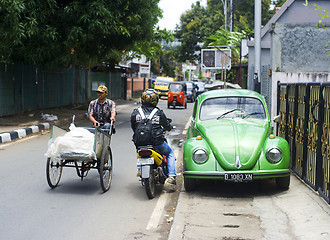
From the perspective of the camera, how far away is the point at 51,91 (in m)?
24.6

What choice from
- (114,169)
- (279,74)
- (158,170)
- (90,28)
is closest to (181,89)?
(90,28)

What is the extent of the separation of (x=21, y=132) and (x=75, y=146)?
333 inches

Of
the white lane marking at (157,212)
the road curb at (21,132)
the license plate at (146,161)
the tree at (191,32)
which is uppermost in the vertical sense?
the tree at (191,32)

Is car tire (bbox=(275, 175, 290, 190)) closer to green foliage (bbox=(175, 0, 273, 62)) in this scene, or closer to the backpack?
the backpack

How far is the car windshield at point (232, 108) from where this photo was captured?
8594 millimetres

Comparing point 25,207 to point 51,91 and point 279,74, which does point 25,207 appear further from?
point 51,91

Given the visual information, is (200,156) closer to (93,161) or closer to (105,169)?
(105,169)

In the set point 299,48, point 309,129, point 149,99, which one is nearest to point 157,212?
point 149,99

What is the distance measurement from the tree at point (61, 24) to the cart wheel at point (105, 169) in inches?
358

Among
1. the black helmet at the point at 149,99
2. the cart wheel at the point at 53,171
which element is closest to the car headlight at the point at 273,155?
the black helmet at the point at 149,99

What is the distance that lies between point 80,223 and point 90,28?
12559 mm

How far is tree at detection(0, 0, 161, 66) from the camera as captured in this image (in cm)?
1617

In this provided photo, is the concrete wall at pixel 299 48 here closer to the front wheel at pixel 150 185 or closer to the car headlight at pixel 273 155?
the car headlight at pixel 273 155

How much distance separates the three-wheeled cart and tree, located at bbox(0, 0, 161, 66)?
8.89 metres
